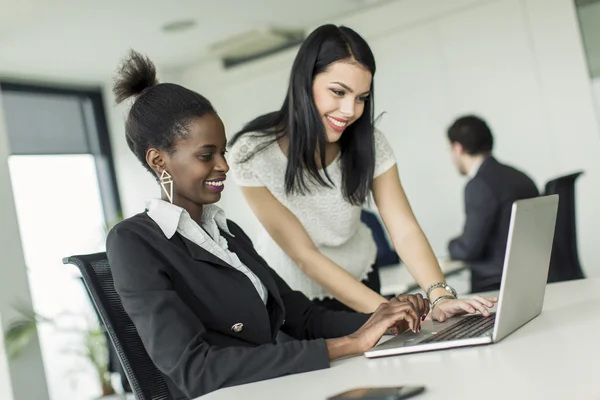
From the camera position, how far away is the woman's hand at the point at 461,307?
5.78ft

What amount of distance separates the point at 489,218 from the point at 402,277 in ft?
1.77

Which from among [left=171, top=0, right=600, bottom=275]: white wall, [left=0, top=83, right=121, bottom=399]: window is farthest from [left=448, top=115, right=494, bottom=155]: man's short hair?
[left=0, top=83, right=121, bottom=399]: window

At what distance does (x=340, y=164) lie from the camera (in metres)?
2.38

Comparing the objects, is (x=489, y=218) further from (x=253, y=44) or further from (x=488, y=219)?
(x=253, y=44)

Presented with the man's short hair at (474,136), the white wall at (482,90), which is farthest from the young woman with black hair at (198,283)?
the white wall at (482,90)

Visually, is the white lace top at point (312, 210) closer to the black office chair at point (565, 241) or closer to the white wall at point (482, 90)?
the black office chair at point (565, 241)

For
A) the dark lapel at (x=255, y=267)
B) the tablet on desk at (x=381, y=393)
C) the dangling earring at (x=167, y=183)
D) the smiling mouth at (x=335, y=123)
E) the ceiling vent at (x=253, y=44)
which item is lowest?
the tablet on desk at (x=381, y=393)

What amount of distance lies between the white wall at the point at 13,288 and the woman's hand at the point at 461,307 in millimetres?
2757

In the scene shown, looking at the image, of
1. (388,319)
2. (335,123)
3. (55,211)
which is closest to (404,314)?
(388,319)

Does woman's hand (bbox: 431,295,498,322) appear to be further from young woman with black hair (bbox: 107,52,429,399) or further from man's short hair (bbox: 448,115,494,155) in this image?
man's short hair (bbox: 448,115,494,155)

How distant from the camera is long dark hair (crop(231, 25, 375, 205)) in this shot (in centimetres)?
225

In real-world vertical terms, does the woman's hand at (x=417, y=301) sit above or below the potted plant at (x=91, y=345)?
above

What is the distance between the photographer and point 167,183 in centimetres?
176

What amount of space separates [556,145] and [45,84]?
418cm
